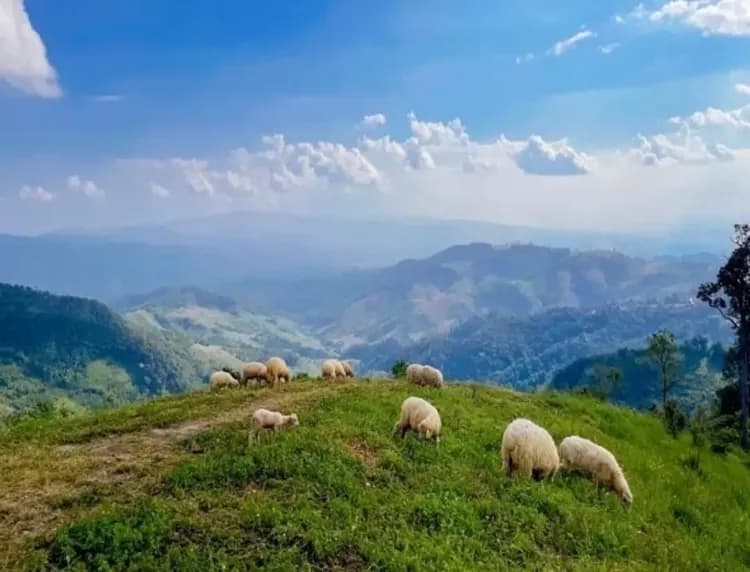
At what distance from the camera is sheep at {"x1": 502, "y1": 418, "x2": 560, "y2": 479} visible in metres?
15.1

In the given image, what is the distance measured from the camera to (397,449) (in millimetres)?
15812

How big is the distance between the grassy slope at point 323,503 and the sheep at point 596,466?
0.40m

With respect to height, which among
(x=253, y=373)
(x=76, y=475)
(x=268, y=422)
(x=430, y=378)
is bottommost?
(x=253, y=373)

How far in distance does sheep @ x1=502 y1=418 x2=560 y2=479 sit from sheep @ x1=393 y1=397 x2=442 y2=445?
2014 mm

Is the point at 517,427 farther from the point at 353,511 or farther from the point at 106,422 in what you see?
the point at 106,422

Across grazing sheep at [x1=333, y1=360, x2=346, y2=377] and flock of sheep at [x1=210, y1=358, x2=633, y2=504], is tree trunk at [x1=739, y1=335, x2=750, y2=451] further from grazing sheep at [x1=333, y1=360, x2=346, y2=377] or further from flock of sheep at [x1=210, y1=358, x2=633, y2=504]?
flock of sheep at [x1=210, y1=358, x2=633, y2=504]

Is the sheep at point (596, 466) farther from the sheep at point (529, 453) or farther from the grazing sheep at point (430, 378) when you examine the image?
the grazing sheep at point (430, 378)

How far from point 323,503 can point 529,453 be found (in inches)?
204

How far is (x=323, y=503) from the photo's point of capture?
12.4 m

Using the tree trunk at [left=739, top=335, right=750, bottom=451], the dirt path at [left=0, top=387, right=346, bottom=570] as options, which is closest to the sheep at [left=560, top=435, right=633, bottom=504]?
the dirt path at [left=0, top=387, right=346, bottom=570]

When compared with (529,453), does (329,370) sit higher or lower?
lower

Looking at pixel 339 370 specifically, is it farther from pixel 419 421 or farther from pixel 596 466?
pixel 596 466

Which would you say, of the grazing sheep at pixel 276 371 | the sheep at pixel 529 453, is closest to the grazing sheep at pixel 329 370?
the grazing sheep at pixel 276 371

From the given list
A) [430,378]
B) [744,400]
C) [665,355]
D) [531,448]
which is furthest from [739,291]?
[531,448]
